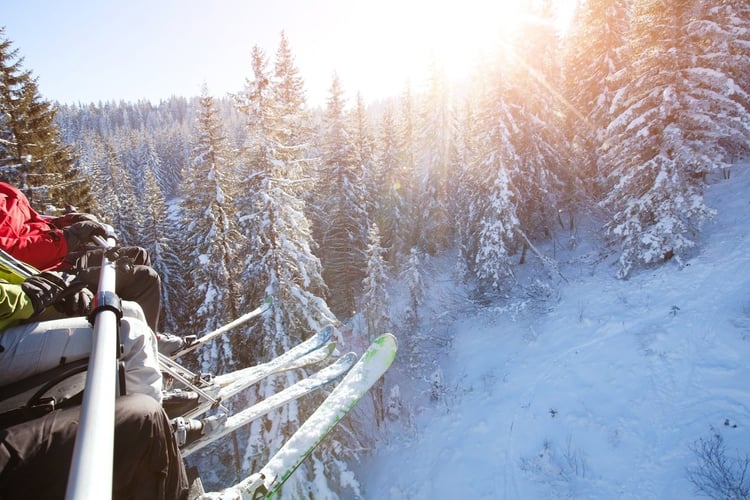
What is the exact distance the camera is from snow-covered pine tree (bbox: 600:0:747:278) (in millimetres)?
13414

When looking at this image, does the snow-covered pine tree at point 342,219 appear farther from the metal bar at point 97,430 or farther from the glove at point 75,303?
the metal bar at point 97,430

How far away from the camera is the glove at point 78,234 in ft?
12.3

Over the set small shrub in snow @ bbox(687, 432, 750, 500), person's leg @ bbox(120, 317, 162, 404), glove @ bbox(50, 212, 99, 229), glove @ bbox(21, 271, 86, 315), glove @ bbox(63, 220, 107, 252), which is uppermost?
glove @ bbox(50, 212, 99, 229)

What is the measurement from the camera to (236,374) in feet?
20.3

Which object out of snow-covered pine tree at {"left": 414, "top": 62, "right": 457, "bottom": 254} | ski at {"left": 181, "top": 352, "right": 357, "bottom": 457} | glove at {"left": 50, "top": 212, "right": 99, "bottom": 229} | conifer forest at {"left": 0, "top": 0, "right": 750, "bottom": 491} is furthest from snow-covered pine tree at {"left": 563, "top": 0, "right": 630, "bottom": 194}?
glove at {"left": 50, "top": 212, "right": 99, "bottom": 229}

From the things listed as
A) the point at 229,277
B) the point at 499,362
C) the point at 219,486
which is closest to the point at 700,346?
Answer: the point at 499,362

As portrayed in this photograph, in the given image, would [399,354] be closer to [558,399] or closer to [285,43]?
[558,399]

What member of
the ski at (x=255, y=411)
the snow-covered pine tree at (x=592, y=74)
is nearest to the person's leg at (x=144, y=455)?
the ski at (x=255, y=411)

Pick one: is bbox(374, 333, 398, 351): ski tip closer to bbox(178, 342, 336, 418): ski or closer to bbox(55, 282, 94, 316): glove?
bbox(178, 342, 336, 418): ski

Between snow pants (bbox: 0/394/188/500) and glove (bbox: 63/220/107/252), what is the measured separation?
230 cm

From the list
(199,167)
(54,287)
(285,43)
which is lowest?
(54,287)

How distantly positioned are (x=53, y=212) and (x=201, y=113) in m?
7.08

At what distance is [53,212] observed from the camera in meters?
10.2

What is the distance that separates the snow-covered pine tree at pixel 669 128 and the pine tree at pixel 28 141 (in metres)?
20.0
